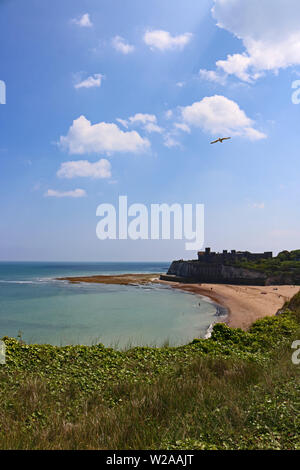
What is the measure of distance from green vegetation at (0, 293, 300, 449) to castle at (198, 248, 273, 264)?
7223cm

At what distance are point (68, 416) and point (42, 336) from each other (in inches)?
714

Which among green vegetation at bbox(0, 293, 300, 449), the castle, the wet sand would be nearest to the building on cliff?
the castle

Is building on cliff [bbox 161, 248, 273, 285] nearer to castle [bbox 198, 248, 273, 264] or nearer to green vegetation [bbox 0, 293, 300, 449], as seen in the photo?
castle [bbox 198, 248, 273, 264]

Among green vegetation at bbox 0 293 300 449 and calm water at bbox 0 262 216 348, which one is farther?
calm water at bbox 0 262 216 348

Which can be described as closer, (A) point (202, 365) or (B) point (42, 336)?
(A) point (202, 365)

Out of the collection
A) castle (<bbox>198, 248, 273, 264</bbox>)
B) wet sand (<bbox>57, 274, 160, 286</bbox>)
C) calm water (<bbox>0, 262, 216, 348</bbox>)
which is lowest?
wet sand (<bbox>57, 274, 160, 286</bbox>)

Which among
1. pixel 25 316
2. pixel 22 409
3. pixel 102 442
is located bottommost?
pixel 25 316

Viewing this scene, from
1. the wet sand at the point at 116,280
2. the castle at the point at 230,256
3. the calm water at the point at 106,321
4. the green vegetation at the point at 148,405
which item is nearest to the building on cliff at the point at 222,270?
the castle at the point at 230,256

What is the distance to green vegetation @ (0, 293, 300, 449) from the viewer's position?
3.75m

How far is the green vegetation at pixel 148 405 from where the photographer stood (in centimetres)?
375

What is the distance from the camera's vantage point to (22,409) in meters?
5.25

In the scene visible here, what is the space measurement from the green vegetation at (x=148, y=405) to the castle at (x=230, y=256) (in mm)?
72228
